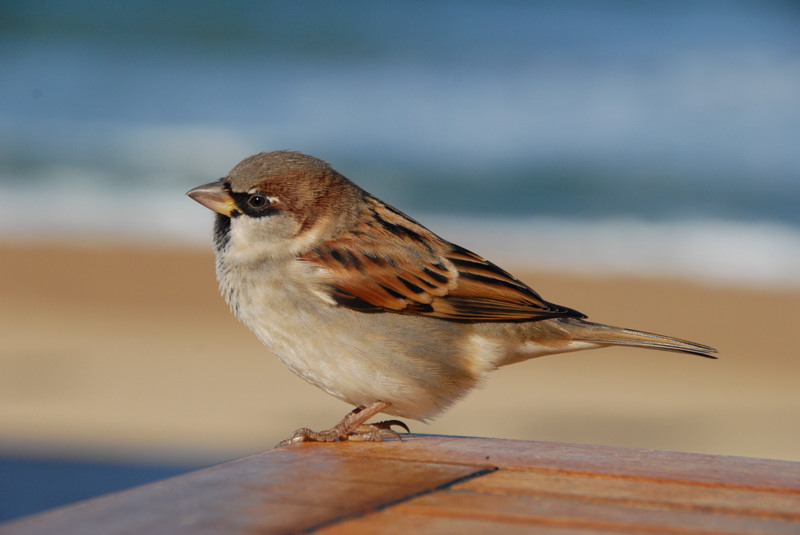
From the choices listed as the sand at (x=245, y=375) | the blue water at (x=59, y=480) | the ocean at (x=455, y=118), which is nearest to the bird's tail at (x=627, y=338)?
the blue water at (x=59, y=480)

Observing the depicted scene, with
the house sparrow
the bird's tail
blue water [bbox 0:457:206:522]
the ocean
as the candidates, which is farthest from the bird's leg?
the ocean

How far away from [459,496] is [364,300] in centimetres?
174

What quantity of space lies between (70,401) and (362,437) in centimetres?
539

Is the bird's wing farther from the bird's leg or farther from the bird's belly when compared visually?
the bird's leg

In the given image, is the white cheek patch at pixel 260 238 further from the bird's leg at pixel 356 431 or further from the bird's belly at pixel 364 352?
the bird's leg at pixel 356 431

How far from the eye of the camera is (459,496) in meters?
2.04

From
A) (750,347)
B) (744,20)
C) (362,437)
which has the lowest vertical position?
(362,437)

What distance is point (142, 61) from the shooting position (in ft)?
69.8

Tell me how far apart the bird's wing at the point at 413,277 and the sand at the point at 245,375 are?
11.6 feet

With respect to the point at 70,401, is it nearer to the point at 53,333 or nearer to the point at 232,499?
the point at 53,333

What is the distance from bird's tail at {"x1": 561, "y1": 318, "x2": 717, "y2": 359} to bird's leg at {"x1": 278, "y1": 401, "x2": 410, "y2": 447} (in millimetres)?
781

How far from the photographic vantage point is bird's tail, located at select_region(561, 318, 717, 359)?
3.69 meters

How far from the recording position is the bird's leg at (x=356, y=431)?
129 inches

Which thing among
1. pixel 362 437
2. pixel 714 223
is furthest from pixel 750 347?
pixel 362 437
